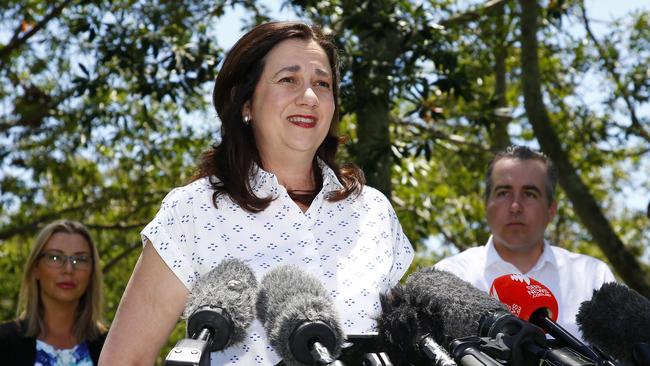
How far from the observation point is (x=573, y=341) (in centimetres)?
202

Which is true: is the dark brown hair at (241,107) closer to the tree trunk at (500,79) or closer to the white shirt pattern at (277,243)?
the white shirt pattern at (277,243)

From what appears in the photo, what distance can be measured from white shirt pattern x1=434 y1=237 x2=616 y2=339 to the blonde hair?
231 centimetres

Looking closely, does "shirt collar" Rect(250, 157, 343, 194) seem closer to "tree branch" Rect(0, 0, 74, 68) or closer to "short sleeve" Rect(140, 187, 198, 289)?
"short sleeve" Rect(140, 187, 198, 289)

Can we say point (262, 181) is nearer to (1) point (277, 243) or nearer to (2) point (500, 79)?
(1) point (277, 243)

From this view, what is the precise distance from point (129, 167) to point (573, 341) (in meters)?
9.04

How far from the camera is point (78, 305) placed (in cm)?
604

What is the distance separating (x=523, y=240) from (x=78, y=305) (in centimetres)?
288

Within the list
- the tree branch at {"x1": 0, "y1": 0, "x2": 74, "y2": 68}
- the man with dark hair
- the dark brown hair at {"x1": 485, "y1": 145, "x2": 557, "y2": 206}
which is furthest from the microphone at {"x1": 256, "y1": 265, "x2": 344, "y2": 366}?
the tree branch at {"x1": 0, "y1": 0, "x2": 74, "y2": 68}

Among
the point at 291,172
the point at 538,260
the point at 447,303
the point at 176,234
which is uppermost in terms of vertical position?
the point at 538,260

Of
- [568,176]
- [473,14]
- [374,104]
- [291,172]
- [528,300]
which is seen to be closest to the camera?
[528,300]

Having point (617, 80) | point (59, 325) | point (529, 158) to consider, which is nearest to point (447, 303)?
point (529, 158)

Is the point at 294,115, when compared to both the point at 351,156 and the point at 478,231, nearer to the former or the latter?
the point at 351,156

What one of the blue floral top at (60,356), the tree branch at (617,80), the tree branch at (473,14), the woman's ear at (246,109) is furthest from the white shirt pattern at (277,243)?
the tree branch at (617,80)

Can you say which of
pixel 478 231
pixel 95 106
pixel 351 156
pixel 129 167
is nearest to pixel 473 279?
pixel 351 156
